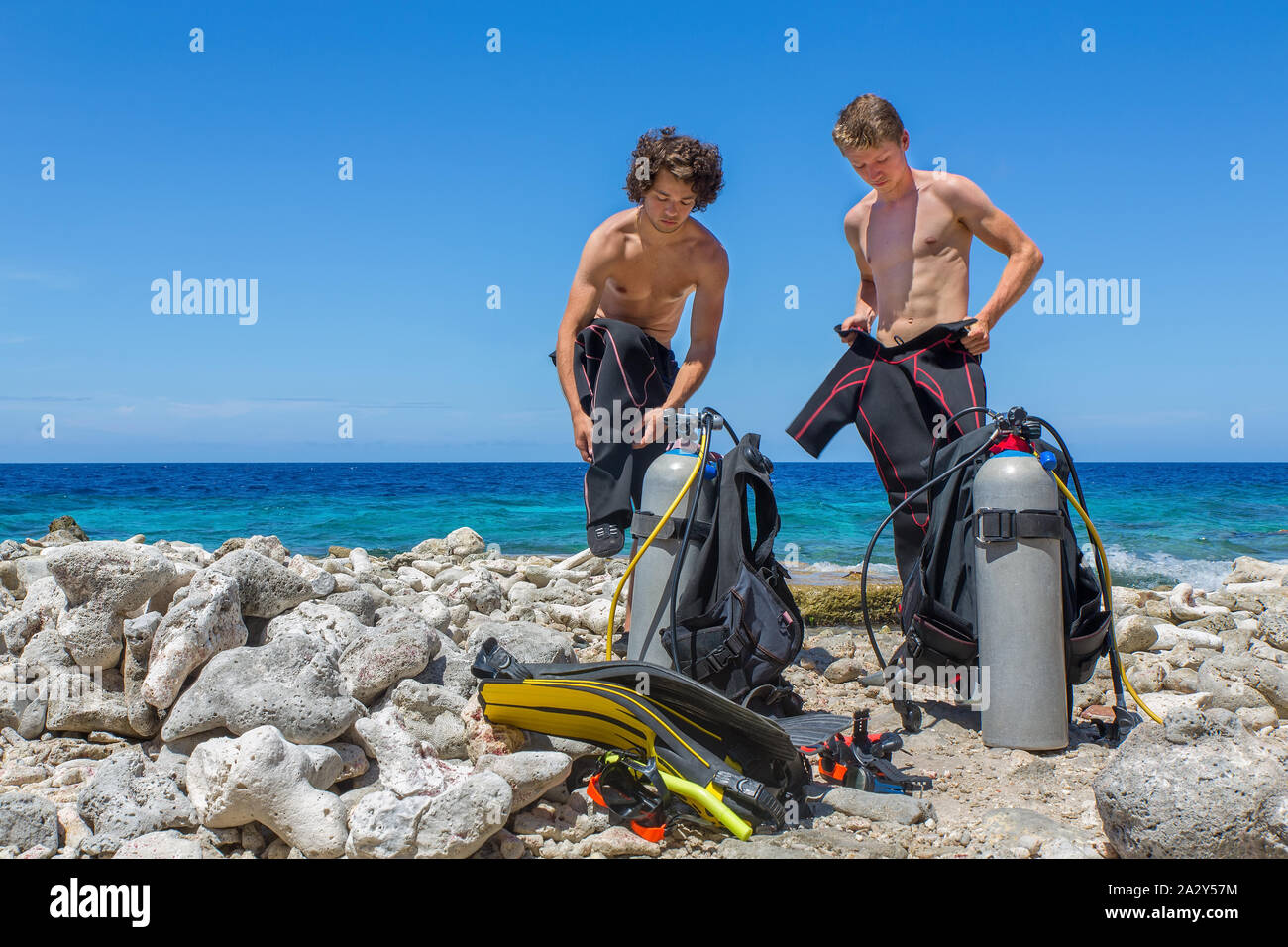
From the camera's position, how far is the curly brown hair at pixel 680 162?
409 cm

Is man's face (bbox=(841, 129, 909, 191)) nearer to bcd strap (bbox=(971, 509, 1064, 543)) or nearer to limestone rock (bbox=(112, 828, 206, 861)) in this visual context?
bcd strap (bbox=(971, 509, 1064, 543))

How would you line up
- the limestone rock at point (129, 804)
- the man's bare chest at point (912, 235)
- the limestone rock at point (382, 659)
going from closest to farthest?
1. the limestone rock at point (129, 804)
2. the limestone rock at point (382, 659)
3. the man's bare chest at point (912, 235)

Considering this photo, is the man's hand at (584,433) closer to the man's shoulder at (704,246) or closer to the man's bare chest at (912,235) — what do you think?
the man's shoulder at (704,246)

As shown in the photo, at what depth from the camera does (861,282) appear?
4.73 m

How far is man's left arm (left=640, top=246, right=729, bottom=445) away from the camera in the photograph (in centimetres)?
439

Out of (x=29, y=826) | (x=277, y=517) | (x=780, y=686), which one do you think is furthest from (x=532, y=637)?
(x=277, y=517)

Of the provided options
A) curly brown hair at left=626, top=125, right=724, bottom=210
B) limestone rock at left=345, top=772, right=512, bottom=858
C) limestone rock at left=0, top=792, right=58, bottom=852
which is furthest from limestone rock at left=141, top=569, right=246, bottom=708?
curly brown hair at left=626, top=125, right=724, bottom=210

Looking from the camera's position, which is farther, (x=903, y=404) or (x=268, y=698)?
(x=903, y=404)

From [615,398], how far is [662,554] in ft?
3.45

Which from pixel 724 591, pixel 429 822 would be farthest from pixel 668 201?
pixel 429 822

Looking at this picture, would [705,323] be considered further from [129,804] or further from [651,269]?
[129,804]

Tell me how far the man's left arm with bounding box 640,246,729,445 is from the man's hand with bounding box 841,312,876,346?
0.65 meters

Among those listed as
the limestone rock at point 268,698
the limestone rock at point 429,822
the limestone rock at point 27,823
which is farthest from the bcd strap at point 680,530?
the limestone rock at point 27,823

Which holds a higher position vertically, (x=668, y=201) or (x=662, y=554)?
(x=668, y=201)
